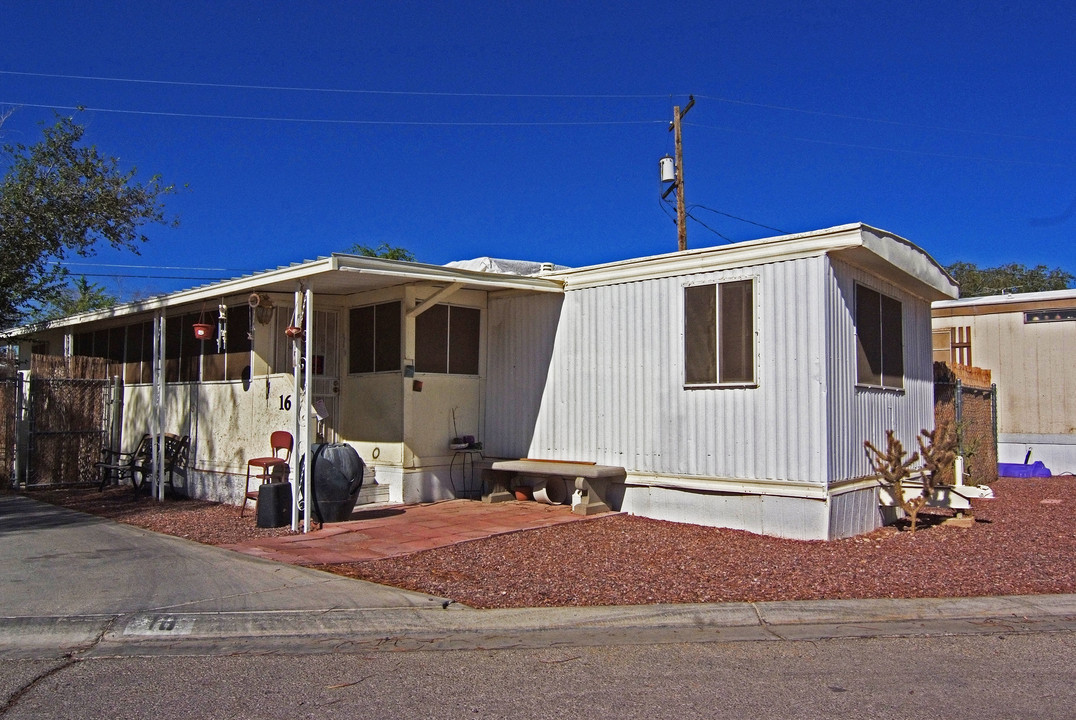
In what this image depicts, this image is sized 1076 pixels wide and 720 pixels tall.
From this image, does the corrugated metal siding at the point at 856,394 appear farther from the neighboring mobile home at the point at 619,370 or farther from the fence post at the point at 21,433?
the fence post at the point at 21,433

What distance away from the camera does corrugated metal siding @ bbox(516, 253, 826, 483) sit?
356 inches

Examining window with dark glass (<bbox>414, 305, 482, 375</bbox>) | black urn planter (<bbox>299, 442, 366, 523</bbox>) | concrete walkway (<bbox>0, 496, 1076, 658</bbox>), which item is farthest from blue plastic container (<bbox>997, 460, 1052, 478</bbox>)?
black urn planter (<bbox>299, 442, 366, 523</bbox>)

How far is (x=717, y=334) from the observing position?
32.0 feet

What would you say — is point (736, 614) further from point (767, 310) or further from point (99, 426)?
point (99, 426)

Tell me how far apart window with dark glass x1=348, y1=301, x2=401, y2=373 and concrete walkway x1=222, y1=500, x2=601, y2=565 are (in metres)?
2.00

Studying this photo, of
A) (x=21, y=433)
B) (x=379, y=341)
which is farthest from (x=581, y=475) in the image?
(x=21, y=433)

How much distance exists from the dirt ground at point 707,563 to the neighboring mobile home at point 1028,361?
734 cm

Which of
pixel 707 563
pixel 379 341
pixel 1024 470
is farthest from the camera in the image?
pixel 1024 470

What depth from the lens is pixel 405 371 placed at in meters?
11.2

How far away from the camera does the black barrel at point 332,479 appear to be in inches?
380

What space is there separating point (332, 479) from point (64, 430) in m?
A: 7.51

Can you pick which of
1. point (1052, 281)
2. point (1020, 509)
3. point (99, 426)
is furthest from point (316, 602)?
point (1052, 281)

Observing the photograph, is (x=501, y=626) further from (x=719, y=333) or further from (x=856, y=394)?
(x=856, y=394)

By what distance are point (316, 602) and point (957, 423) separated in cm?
1062
